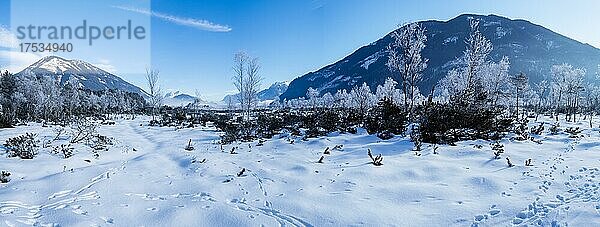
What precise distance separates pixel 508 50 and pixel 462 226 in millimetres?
224635

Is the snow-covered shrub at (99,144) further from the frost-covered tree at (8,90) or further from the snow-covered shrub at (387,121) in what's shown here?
the frost-covered tree at (8,90)

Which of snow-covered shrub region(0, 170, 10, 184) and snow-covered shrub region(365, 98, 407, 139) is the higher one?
snow-covered shrub region(365, 98, 407, 139)

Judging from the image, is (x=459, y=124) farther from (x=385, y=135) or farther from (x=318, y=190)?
(x=318, y=190)

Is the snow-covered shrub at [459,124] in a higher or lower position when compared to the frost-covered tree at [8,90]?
lower

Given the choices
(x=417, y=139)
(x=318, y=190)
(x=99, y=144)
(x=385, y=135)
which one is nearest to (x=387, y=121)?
(x=385, y=135)

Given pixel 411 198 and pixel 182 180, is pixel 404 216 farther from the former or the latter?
pixel 182 180

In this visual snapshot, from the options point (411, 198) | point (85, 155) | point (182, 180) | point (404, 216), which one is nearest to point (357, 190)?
point (411, 198)

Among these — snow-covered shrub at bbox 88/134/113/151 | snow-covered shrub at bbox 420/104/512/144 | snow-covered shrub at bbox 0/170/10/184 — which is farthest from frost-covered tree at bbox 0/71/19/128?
snow-covered shrub at bbox 420/104/512/144

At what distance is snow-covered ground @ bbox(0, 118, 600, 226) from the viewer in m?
5.20

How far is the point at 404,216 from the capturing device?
17.0ft

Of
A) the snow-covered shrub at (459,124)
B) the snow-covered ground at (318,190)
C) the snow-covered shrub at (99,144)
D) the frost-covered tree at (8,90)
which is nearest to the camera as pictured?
the snow-covered ground at (318,190)

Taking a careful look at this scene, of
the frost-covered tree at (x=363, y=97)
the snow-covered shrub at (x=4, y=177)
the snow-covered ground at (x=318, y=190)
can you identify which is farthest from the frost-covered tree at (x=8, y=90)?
the snow-covered ground at (x=318, y=190)

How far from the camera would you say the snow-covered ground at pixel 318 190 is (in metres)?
5.20

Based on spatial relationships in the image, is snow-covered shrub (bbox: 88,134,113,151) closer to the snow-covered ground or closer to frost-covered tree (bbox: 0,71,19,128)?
the snow-covered ground
